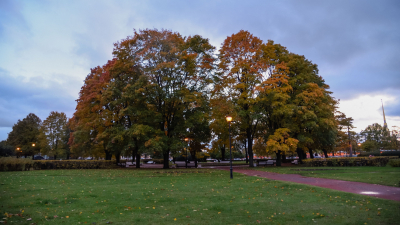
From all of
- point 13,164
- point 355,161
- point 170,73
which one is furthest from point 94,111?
point 355,161

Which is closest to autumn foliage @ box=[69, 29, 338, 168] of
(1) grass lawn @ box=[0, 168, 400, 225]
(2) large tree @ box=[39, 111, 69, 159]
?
(1) grass lawn @ box=[0, 168, 400, 225]

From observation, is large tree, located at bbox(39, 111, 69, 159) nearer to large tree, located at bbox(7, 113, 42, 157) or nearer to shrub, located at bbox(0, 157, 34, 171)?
large tree, located at bbox(7, 113, 42, 157)

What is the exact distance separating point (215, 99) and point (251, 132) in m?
7.79

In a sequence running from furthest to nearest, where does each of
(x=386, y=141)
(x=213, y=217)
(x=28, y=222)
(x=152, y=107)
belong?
(x=386, y=141), (x=152, y=107), (x=213, y=217), (x=28, y=222)

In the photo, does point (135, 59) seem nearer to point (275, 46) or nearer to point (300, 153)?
point (275, 46)

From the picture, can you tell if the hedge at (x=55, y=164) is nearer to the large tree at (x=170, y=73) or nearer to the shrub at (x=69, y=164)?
the shrub at (x=69, y=164)

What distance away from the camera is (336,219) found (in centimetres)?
666

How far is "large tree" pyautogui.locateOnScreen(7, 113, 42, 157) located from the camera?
5906 centimetres

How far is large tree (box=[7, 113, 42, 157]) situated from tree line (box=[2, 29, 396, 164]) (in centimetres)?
3594

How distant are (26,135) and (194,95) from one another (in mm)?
54524

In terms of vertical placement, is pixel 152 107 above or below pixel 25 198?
above

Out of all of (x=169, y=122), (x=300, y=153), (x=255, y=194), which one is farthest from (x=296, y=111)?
(x=255, y=194)

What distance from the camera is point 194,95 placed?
27.0 metres

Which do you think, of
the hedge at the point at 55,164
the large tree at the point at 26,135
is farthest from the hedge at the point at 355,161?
the large tree at the point at 26,135
